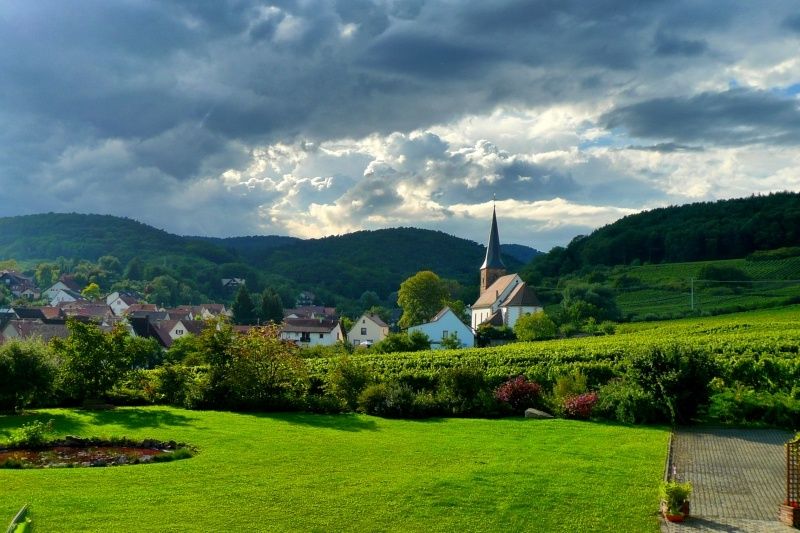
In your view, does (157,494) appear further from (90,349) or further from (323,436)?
(90,349)

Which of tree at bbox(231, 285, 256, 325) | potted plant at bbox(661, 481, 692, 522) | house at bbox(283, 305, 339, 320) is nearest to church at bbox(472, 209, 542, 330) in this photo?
house at bbox(283, 305, 339, 320)

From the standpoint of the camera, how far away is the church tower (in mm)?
102688

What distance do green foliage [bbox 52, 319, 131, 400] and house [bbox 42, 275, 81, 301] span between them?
127658mm

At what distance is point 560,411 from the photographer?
24.2 meters

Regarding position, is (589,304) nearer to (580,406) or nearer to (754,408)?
(580,406)

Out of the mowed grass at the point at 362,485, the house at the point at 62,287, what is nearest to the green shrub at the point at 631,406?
the mowed grass at the point at 362,485

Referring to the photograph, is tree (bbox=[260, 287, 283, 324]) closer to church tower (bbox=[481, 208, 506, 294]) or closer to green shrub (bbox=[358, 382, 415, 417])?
church tower (bbox=[481, 208, 506, 294])

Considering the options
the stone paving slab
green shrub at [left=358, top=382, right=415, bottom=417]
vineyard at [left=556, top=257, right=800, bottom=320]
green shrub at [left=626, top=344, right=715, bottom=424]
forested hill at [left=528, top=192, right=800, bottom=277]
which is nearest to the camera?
the stone paving slab

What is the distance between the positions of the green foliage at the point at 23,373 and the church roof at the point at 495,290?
71.1 meters

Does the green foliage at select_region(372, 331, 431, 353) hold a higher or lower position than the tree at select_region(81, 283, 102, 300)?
lower

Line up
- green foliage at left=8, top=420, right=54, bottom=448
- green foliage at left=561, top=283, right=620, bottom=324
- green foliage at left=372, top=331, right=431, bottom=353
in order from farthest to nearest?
1. green foliage at left=561, top=283, right=620, bottom=324
2. green foliage at left=372, top=331, right=431, bottom=353
3. green foliage at left=8, top=420, right=54, bottom=448

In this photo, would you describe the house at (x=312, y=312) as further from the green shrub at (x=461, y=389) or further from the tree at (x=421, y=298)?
the green shrub at (x=461, y=389)

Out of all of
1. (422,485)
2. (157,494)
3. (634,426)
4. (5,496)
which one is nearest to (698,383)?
(634,426)

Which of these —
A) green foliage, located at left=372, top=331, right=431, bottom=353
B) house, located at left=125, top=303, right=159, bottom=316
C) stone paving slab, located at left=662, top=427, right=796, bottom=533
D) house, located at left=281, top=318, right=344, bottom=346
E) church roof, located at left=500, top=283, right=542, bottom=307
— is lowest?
house, located at left=281, top=318, right=344, bottom=346
